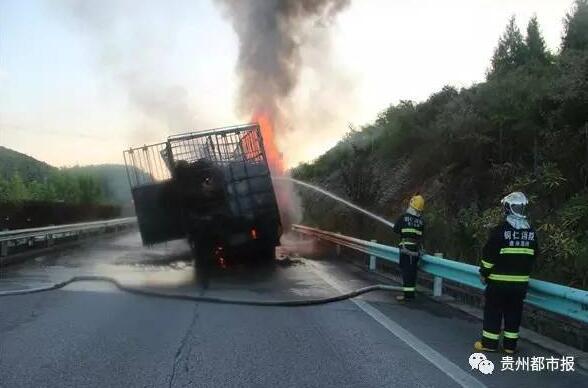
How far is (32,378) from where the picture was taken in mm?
5145

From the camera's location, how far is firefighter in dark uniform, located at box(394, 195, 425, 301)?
30.6 ft

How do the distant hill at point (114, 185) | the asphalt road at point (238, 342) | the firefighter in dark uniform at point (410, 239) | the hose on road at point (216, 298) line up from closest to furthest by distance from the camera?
1. the asphalt road at point (238, 342)
2. the hose on road at point (216, 298)
3. the firefighter in dark uniform at point (410, 239)
4. the distant hill at point (114, 185)

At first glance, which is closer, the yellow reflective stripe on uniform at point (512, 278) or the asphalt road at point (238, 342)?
the asphalt road at point (238, 342)

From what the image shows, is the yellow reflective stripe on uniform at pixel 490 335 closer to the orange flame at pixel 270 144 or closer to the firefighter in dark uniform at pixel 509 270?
the firefighter in dark uniform at pixel 509 270

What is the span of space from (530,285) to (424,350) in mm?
1358

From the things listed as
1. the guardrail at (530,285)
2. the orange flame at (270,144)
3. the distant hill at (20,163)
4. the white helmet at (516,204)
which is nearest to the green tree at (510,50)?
the orange flame at (270,144)

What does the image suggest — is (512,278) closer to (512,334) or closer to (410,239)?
(512,334)

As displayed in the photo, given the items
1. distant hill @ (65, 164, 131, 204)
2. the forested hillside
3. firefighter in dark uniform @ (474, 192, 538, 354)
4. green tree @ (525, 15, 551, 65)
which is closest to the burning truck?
the forested hillside

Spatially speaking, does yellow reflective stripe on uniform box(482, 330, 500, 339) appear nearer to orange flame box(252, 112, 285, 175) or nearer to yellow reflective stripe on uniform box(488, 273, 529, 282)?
yellow reflective stripe on uniform box(488, 273, 529, 282)

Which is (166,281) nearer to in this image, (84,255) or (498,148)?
(84,255)

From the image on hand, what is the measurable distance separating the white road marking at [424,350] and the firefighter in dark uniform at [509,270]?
569 mm

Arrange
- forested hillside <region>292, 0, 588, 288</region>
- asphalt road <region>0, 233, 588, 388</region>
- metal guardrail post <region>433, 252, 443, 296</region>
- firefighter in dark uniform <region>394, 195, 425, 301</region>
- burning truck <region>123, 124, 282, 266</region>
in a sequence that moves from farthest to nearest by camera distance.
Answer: burning truck <region>123, 124, 282, 266</region> → forested hillside <region>292, 0, 588, 288</region> → metal guardrail post <region>433, 252, 443, 296</region> → firefighter in dark uniform <region>394, 195, 425, 301</region> → asphalt road <region>0, 233, 588, 388</region>

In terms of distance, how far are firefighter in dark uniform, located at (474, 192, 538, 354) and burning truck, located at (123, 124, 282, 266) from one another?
8808 millimetres

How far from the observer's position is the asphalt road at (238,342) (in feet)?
17.1
